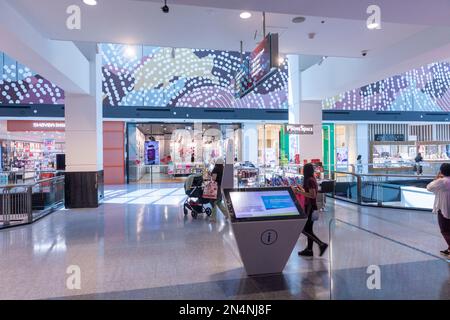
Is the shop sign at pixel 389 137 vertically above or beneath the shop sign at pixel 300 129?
above

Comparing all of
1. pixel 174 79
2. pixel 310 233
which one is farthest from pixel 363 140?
pixel 310 233

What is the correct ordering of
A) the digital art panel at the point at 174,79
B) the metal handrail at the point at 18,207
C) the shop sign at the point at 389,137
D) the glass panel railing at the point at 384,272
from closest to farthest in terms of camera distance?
the glass panel railing at the point at 384,272
the metal handrail at the point at 18,207
the digital art panel at the point at 174,79
the shop sign at the point at 389,137

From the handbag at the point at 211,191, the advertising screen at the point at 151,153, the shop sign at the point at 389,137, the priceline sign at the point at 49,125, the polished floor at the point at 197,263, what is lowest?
the polished floor at the point at 197,263

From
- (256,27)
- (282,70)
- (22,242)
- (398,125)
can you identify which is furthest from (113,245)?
(398,125)

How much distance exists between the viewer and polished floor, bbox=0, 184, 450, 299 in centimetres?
354

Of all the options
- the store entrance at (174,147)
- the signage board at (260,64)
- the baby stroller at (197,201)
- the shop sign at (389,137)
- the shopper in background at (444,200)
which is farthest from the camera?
the shop sign at (389,137)

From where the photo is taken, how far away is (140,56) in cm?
1636

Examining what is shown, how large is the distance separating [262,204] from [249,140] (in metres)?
14.3

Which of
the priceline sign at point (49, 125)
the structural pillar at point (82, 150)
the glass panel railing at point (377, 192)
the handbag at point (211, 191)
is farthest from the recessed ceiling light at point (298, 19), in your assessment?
the priceline sign at point (49, 125)

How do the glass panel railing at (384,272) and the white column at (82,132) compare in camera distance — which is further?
the white column at (82,132)

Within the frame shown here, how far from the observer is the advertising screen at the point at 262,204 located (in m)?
3.82

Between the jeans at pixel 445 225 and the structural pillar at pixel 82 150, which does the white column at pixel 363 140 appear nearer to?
the structural pillar at pixel 82 150

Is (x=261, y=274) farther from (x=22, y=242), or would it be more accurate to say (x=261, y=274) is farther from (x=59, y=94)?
(x=59, y=94)
